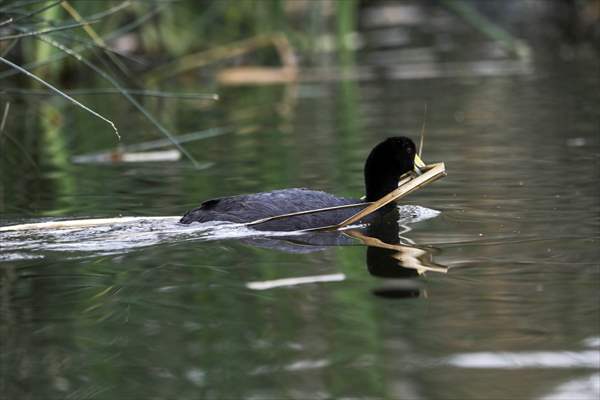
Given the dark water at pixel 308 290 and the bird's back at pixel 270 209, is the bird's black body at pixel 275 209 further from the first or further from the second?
the dark water at pixel 308 290

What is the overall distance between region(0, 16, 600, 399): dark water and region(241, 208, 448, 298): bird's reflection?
1.1 inches

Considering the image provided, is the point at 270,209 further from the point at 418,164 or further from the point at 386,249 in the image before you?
the point at 418,164

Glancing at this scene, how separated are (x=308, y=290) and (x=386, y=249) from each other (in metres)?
0.92

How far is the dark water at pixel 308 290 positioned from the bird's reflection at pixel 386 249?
0.03 metres

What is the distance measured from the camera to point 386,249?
17.8ft

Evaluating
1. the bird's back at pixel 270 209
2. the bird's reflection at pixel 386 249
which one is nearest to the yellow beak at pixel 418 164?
the bird's reflection at pixel 386 249

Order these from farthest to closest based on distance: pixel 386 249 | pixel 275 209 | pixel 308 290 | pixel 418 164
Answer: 1. pixel 418 164
2. pixel 275 209
3. pixel 386 249
4. pixel 308 290

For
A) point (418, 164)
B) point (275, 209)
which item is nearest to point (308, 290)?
point (275, 209)

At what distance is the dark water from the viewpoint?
3.51 meters

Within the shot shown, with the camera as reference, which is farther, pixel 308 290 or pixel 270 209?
pixel 270 209

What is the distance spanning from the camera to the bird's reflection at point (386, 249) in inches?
181

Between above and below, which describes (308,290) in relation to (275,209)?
below

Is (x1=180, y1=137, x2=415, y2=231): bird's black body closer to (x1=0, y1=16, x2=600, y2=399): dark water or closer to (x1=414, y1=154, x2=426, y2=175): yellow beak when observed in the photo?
(x1=0, y1=16, x2=600, y2=399): dark water

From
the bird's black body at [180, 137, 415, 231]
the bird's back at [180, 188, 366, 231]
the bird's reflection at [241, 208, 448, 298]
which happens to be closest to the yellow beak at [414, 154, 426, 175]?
the bird's reflection at [241, 208, 448, 298]
